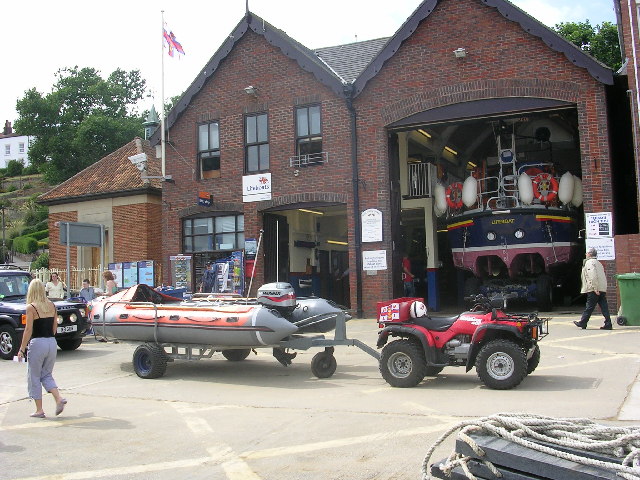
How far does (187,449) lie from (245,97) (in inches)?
622

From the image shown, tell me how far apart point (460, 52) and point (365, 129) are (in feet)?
10.9

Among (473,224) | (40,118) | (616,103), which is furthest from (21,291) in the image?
(40,118)

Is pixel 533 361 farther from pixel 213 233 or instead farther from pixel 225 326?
pixel 213 233

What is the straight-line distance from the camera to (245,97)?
2056 cm

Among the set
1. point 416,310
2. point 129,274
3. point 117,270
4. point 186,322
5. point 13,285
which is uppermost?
point 117,270

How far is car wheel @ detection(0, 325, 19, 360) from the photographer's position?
13062mm

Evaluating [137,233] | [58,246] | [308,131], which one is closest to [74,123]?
[58,246]

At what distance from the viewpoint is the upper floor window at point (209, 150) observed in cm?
2114

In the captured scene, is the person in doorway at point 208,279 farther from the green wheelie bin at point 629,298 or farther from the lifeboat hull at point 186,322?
the green wheelie bin at point 629,298

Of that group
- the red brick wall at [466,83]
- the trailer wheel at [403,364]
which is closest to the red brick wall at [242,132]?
the red brick wall at [466,83]

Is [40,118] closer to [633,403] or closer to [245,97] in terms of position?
[245,97]

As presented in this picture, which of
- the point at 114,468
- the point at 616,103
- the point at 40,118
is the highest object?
the point at 40,118

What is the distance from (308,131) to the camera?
19562 mm

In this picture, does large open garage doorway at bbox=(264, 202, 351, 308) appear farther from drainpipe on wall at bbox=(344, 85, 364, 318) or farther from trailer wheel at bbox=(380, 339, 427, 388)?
trailer wheel at bbox=(380, 339, 427, 388)
